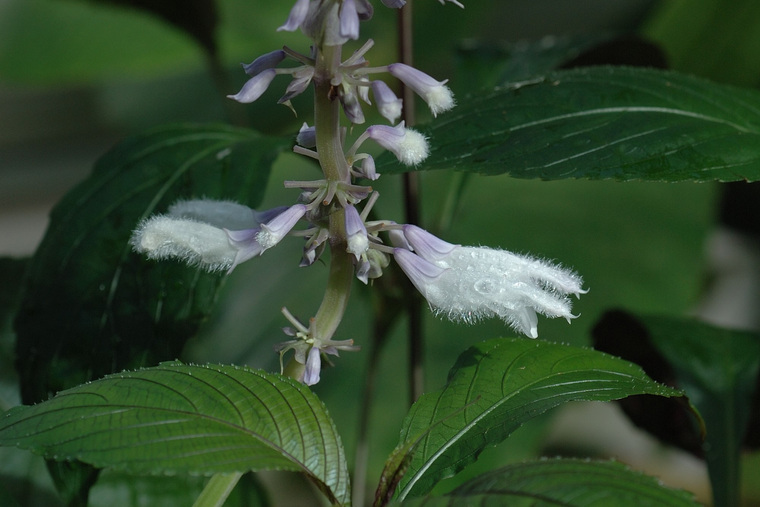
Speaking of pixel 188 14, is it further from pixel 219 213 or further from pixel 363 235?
pixel 363 235

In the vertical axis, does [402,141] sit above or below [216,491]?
above

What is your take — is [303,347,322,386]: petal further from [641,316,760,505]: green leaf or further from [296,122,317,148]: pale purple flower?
[641,316,760,505]: green leaf

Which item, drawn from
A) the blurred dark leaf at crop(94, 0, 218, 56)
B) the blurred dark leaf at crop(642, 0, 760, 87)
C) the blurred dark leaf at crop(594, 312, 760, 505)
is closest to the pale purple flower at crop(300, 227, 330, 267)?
the blurred dark leaf at crop(594, 312, 760, 505)

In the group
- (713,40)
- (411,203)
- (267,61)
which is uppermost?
(713,40)

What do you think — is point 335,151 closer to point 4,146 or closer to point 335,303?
point 335,303

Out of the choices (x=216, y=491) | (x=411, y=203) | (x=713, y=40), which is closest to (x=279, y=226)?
(x=216, y=491)

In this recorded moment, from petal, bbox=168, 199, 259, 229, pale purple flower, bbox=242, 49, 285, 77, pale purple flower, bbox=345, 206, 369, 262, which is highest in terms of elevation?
pale purple flower, bbox=242, 49, 285, 77

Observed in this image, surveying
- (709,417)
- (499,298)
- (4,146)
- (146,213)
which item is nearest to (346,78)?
(499,298)
